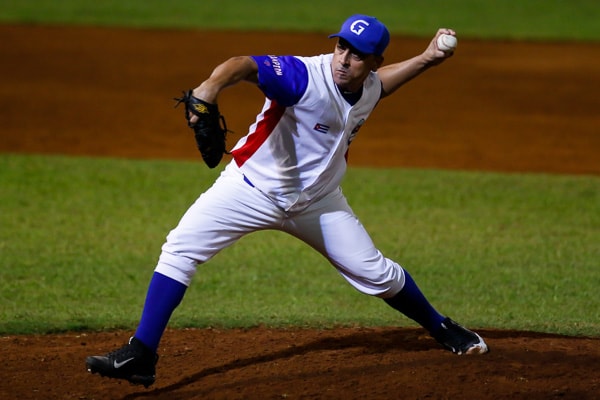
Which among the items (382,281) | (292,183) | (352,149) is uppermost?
(352,149)

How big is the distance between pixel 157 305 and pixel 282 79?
1308mm

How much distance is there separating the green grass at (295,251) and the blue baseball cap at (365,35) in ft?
7.35

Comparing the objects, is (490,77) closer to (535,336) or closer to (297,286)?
(297,286)

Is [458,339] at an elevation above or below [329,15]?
below

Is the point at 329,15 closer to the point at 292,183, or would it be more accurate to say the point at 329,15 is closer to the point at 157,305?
the point at 292,183

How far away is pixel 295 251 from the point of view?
8.69 metres

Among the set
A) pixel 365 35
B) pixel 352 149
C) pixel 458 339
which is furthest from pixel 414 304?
pixel 352 149

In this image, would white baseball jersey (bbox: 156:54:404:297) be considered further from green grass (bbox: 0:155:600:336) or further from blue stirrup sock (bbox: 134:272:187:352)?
green grass (bbox: 0:155:600:336)

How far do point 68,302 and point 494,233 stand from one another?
3770mm

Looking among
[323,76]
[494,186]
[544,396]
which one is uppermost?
[323,76]

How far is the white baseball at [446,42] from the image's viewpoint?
5.61 m

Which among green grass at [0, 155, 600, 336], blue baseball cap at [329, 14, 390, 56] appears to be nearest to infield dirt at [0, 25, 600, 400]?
green grass at [0, 155, 600, 336]

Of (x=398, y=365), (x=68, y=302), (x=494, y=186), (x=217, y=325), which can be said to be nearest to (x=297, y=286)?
(x=217, y=325)

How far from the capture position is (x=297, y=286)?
7.75 meters
